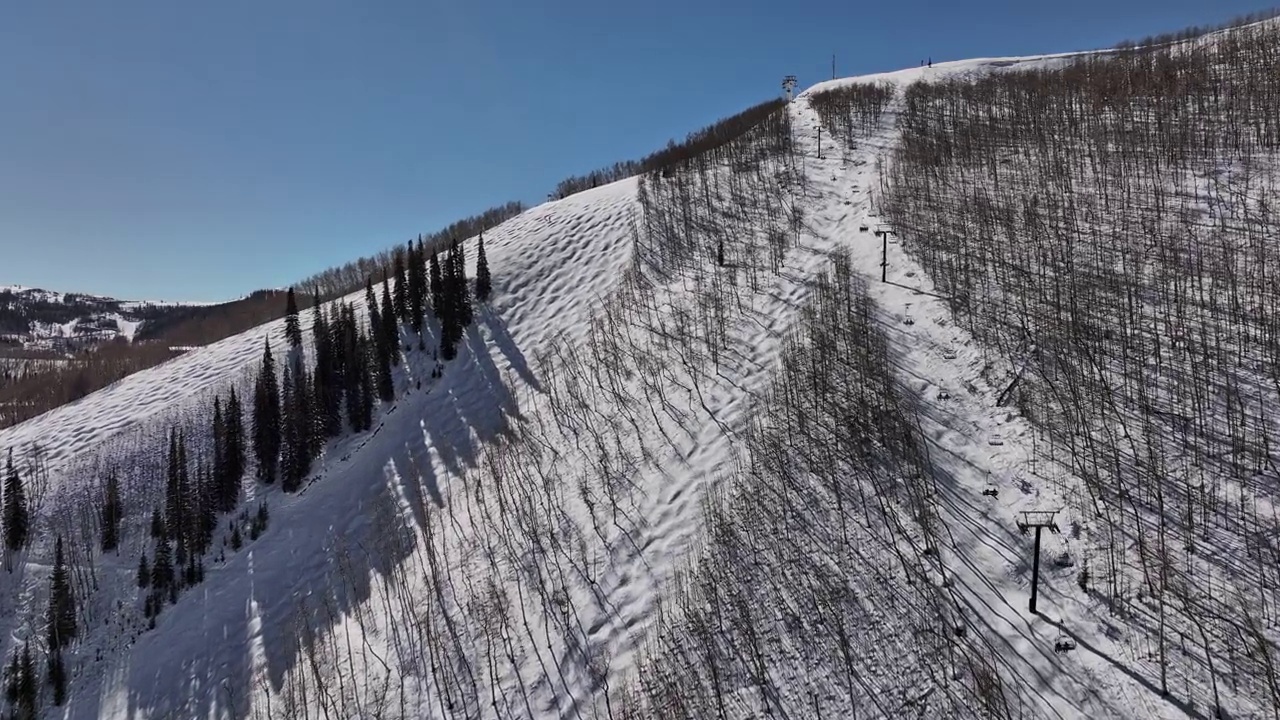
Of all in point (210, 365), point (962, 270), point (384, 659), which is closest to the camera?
point (384, 659)

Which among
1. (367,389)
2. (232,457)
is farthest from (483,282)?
(232,457)

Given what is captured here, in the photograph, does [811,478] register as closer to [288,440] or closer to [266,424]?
[288,440]

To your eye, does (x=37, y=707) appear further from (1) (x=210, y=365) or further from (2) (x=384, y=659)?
(1) (x=210, y=365)

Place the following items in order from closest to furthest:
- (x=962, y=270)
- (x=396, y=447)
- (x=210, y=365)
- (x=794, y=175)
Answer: (x=962, y=270), (x=396, y=447), (x=794, y=175), (x=210, y=365)

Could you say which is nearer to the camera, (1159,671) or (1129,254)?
(1159,671)

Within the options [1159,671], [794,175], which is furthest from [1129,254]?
[794,175]

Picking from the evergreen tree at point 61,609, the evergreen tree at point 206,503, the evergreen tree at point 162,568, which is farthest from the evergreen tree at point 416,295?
the evergreen tree at point 61,609
